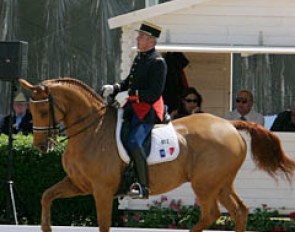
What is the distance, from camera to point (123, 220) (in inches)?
528

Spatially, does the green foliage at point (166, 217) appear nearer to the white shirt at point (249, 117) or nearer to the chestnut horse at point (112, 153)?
the white shirt at point (249, 117)

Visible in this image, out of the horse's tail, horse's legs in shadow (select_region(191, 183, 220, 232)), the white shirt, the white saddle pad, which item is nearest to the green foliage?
the white shirt

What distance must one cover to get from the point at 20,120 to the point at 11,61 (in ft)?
6.68

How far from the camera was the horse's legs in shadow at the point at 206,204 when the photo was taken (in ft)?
33.9

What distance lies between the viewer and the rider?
9.95 metres

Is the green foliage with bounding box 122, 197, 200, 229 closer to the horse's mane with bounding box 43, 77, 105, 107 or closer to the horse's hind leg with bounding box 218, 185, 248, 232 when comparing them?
the horse's hind leg with bounding box 218, 185, 248, 232

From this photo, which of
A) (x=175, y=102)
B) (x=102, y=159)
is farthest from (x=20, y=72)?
(x=102, y=159)

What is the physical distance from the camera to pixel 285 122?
14.2 m

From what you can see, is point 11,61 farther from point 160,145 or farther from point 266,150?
point 266,150

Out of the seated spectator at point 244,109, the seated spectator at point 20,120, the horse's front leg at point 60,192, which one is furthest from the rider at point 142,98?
the seated spectator at point 20,120

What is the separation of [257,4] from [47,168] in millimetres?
3752

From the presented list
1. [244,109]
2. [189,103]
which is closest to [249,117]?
[244,109]

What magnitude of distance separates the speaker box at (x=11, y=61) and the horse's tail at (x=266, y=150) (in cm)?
348

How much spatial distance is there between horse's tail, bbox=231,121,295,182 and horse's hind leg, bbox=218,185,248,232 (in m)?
0.56
